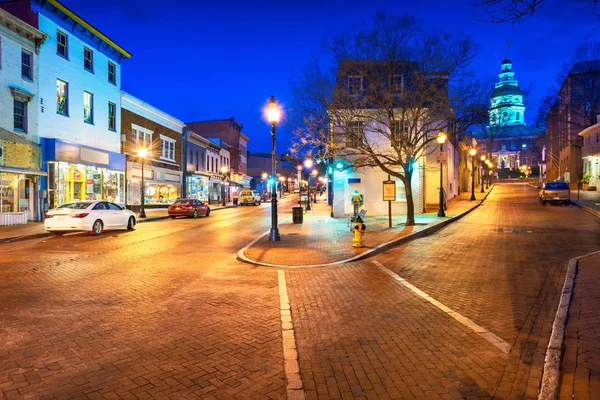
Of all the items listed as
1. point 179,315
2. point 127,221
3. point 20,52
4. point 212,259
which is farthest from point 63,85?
point 179,315

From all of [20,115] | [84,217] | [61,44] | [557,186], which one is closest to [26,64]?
[20,115]

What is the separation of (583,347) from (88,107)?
28890 millimetres

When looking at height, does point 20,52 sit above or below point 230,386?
above

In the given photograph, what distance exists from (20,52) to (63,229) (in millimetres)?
10451

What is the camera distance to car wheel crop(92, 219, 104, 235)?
18219 millimetres

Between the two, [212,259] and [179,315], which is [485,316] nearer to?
[179,315]

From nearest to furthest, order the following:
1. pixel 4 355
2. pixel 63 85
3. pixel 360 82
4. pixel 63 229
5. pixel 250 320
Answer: pixel 4 355, pixel 250 320, pixel 63 229, pixel 360 82, pixel 63 85

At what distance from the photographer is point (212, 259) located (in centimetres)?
1202

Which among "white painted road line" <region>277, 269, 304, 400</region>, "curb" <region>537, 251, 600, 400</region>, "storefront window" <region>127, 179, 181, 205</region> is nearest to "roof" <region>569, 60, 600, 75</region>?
"storefront window" <region>127, 179, 181, 205</region>

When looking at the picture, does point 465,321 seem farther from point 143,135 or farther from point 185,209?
point 143,135

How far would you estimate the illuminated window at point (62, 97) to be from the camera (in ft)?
82.0

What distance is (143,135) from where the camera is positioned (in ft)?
120

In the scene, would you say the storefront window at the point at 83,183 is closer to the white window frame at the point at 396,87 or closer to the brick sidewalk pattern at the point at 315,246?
the brick sidewalk pattern at the point at 315,246

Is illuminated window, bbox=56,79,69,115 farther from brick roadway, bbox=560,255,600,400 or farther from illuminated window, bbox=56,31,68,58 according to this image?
brick roadway, bbox=560,255,600,400
